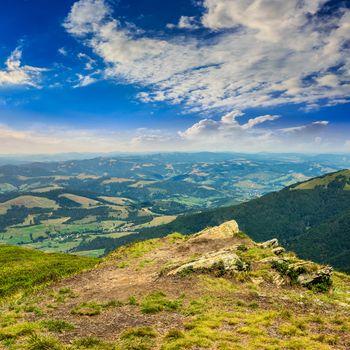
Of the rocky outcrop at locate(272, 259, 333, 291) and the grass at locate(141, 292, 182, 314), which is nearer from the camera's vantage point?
the grass at locate(141, 292, 182, 314)

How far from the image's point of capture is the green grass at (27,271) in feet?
148

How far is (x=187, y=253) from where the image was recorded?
49.5 m

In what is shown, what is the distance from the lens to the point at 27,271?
5369 cm

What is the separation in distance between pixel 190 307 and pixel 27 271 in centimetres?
3611

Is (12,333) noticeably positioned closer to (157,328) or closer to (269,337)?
(157,328)

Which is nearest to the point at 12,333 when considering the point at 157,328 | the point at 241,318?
the point at 157,328

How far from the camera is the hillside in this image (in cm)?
2155

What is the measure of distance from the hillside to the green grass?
26.6 ft

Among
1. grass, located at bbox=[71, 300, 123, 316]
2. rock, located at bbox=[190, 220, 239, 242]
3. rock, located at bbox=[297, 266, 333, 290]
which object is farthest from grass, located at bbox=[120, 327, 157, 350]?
rock, located at bbox=[190, 220, 239, 242]

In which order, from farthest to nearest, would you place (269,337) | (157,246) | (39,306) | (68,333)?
(157,246) < (39,306) < (68,333) < (269,337)

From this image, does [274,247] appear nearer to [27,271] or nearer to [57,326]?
[57,326]

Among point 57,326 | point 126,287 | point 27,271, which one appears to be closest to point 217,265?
point 126,287

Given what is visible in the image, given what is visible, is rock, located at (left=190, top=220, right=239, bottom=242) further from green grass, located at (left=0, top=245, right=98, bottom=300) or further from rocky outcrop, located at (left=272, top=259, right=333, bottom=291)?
green grass, located at (left=0, top=245, right=98, bottom=300)

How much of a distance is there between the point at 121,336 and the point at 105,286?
586 inches
